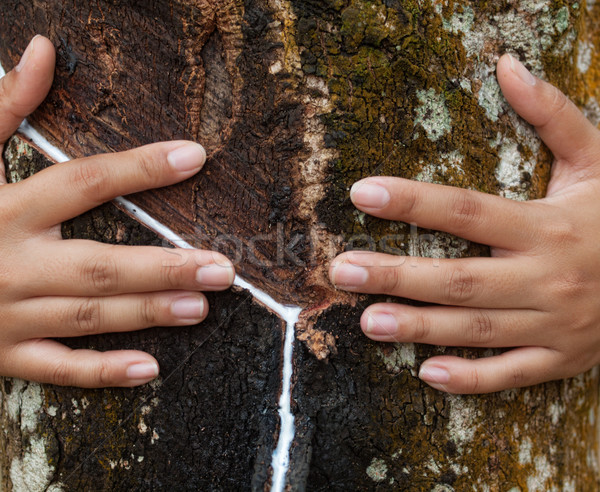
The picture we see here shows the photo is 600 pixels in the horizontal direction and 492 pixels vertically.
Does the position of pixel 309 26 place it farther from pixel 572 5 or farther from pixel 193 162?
pixel 572 5

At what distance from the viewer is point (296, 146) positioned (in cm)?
136

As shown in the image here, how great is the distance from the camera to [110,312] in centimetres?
137

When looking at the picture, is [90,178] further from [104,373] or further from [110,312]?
[104,373]

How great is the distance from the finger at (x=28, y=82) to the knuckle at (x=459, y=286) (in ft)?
4.48

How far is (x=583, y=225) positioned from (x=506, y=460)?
811 mm

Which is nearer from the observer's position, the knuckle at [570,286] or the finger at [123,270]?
the finger at [123,270]

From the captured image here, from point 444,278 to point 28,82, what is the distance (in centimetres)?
138

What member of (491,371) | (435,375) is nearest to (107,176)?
(435,375)

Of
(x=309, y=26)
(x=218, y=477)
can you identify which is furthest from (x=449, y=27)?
(x=218, y=477)

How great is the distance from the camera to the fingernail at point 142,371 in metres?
1.37

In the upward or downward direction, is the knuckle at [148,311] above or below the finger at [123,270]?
below

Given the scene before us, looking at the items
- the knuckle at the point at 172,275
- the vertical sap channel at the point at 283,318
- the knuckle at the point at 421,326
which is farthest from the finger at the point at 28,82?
the knuckle at the point at 421,326

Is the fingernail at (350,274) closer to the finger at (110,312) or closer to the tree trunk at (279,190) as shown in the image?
the tree trunk at (279,190)

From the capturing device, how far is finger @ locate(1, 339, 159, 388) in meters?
1.37
